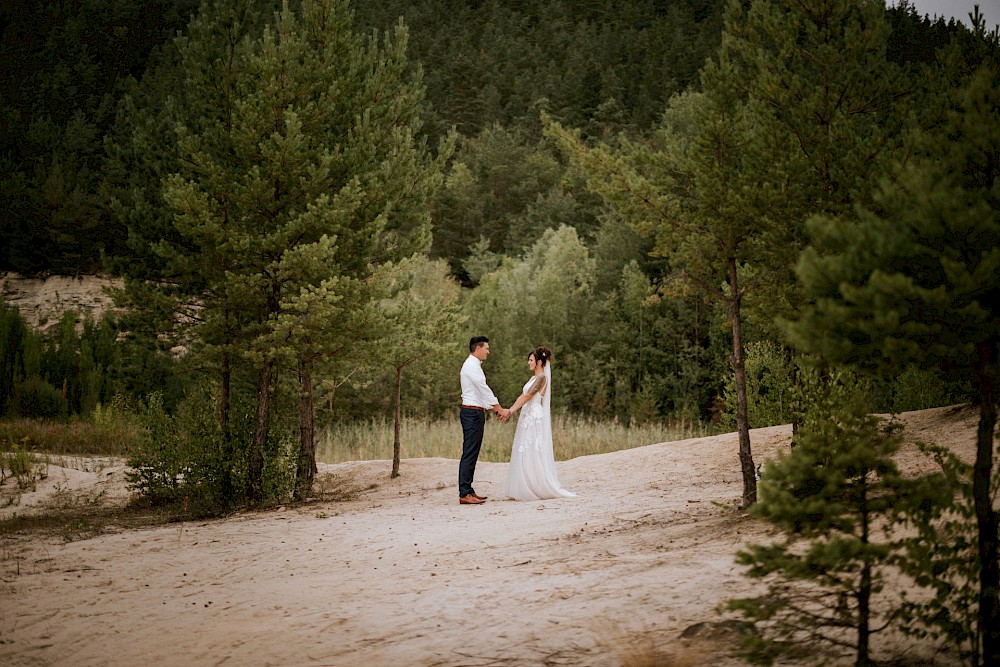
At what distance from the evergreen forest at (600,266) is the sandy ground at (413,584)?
741 millimetres

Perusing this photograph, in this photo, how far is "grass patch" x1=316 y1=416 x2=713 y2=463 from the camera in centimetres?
1866

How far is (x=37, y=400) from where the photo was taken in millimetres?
23531

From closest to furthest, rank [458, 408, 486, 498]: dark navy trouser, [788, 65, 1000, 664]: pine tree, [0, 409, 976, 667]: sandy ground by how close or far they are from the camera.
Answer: [788, 65, 1000, 664]: pine tree < [0, 409, 976, 667]: sandy ground < [458, 408, 486, 498]: dark navy trouser

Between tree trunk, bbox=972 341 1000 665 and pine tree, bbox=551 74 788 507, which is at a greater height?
pine tree, bbox=551 74 788 507

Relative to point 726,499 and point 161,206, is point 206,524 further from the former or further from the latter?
point 726,499

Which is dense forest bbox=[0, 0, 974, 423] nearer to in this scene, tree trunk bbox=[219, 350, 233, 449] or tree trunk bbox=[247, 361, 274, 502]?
tree trunk bbox=[219, 350, 233, 449]

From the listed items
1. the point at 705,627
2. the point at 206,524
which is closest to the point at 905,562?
the point at 705,627

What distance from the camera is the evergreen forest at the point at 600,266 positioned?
153 inches

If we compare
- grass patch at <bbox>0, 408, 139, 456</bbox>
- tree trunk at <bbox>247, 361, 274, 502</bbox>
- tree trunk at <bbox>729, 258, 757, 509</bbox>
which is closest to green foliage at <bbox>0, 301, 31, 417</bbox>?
grass patch at <bbox>0, 408, 139, 456</bbox>

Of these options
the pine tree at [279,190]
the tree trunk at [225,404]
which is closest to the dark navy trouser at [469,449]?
the pine tree at [279,190]

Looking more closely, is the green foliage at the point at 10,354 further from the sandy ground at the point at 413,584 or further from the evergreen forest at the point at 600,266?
the sandy ground at the point at 413,584

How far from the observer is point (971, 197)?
3.72m

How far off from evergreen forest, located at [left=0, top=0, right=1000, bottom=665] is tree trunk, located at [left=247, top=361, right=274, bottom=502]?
4 centimetres

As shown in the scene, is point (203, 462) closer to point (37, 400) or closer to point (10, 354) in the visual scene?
point (37, 400)
